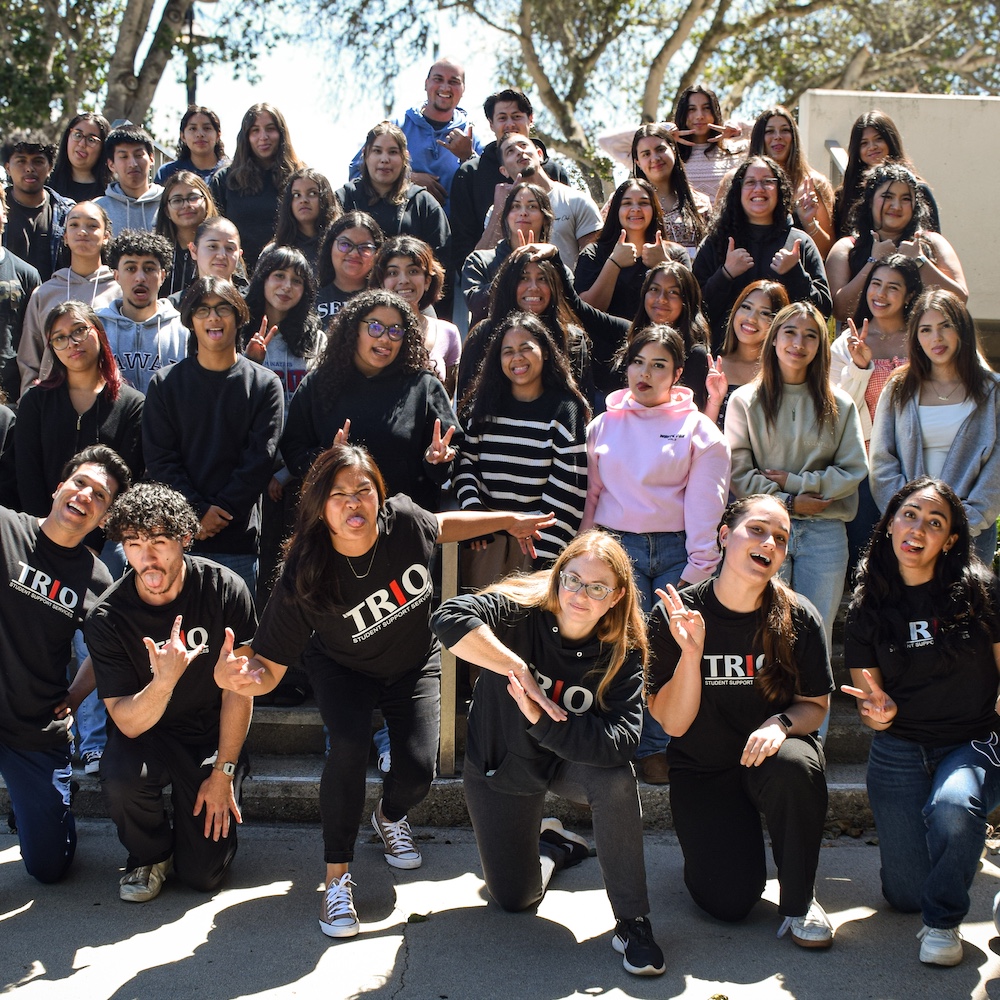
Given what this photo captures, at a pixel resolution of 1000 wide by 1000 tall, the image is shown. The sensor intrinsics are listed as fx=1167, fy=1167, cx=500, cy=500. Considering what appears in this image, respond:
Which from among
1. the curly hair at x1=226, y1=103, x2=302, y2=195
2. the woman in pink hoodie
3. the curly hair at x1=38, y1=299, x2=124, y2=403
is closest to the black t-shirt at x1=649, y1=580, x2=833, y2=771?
the woman in pink hoodie

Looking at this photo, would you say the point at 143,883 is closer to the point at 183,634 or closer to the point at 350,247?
the point at 183,634

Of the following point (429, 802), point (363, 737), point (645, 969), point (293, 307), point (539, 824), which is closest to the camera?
point (645, 969)

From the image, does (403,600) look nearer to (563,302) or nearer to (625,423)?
(625,423)

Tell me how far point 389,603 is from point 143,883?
4.46 ft

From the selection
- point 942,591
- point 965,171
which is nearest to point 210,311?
point 942,591

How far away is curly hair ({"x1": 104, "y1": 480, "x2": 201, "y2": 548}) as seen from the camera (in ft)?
14.1

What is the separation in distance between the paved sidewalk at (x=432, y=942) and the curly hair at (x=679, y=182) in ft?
12.8

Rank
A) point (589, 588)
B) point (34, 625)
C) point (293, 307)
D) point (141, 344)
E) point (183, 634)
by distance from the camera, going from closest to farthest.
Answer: point (589, 588) → point (183, 634) → point (34, 625) → point (141, 344) → point (293, 307)

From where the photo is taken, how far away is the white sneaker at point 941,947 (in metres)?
3.76

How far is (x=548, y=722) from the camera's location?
3.91 metres

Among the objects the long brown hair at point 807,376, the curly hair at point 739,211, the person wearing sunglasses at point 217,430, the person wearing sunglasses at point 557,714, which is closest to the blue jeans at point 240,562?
the person wearing sunglasses at point 217,430

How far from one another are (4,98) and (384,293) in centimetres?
1313

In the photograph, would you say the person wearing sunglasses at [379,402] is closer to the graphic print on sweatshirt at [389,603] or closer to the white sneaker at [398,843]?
the graphic print on sweatshirt at [389,603]

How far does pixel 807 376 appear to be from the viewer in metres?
5.25
